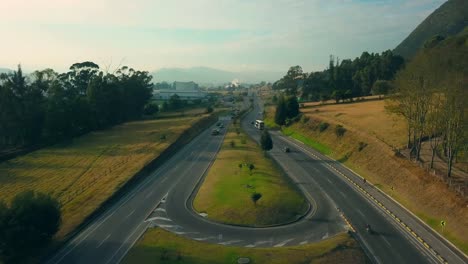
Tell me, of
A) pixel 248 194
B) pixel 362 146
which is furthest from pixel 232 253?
pixel 362 146

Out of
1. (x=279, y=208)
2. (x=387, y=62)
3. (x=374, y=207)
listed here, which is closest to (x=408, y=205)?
(x=374, y=207)

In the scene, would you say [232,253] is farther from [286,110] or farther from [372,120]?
[286,110]

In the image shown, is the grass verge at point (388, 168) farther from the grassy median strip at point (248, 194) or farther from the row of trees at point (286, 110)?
the grassy median strip at point (248, 194)

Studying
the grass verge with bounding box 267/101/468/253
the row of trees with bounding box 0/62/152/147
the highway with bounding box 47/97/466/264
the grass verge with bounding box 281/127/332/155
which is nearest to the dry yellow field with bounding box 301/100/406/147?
the grass verge with bounding box 267/101/468/253

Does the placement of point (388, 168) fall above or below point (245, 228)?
above

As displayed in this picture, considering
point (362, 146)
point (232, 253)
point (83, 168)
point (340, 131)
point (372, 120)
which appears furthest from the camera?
point (372, 120)

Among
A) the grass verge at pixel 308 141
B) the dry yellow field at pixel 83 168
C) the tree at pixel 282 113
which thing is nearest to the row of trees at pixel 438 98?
the grass verge at pixel 308 141
